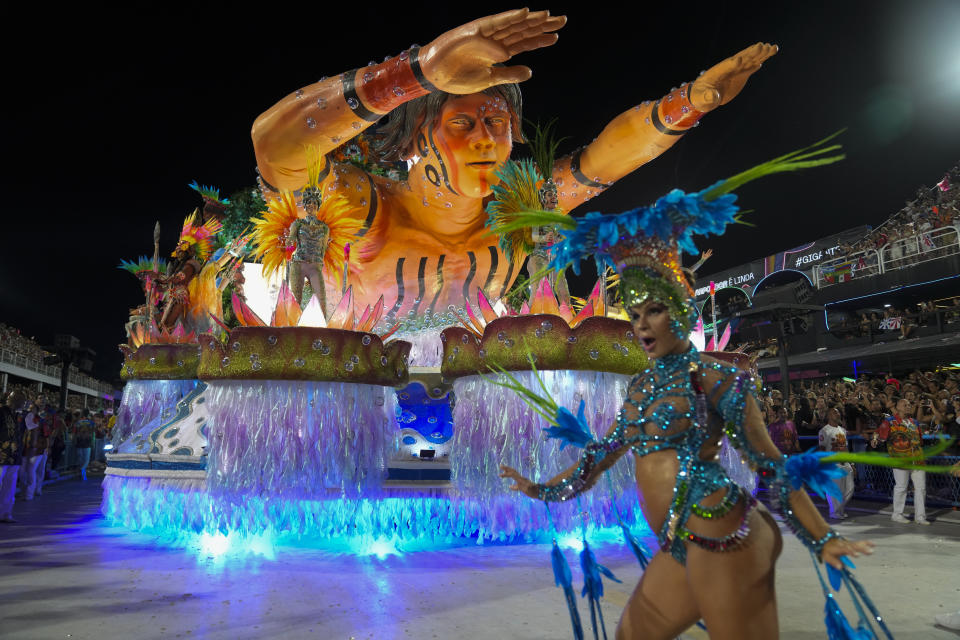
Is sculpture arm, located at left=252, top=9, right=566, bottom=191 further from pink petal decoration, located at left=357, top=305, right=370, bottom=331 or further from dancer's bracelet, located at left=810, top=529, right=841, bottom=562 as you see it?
dancer's bracelet, located at left=810, top=529, right=841, bottom=562

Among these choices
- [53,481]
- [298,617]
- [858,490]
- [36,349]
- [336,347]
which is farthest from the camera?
[36,349]

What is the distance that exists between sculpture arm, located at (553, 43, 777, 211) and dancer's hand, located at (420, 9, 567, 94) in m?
1.59

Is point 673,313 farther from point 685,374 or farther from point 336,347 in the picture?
point 336,347

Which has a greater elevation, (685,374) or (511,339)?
(511,339)

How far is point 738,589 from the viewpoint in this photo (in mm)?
1627

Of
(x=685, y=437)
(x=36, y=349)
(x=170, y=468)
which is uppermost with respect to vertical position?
(x=36, y=349)

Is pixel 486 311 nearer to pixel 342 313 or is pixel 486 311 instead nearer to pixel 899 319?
pixel 342 313

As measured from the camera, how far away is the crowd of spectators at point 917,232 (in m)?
16.5

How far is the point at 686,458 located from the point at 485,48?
3226 millimetres

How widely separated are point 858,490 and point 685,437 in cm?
862

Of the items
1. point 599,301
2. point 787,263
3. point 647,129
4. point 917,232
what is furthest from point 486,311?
point 787,263

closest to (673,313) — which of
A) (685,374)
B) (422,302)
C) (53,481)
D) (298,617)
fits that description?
(685,374)

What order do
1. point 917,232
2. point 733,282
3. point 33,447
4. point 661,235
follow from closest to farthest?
1. point 661,235
2. point 33,447
3. point 917,232
4. point 733,282

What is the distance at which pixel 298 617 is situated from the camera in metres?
3.00
